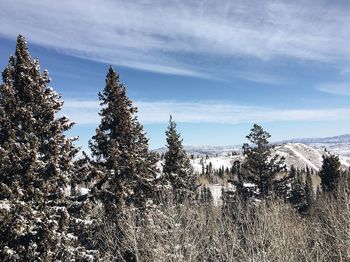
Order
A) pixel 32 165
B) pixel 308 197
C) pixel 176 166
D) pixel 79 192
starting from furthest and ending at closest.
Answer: pixel 308 197, pixel 176 166, pixel 79 192, pixel 32 165

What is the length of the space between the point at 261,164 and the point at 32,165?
88.3 feet

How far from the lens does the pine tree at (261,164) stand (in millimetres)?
43094

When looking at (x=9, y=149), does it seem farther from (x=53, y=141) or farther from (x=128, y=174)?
(x=128, y=174)

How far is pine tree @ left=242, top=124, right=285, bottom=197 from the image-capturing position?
141 ft

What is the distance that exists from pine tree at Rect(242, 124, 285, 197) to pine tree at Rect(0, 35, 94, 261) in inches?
904

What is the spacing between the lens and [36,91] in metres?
24.1

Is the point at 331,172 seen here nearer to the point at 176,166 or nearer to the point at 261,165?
the point at 261,165

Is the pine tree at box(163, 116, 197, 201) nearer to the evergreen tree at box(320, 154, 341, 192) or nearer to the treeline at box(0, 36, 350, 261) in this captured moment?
the treeline at box(0, 36, 350, 261)

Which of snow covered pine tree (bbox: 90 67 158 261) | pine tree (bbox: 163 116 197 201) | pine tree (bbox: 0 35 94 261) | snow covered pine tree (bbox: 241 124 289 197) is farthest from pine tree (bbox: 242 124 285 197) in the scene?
pine tree (bbox: 0 35 94 261)

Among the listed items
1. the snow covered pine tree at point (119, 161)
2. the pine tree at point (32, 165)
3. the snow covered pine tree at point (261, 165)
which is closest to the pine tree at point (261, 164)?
the snow covered pine tree at point (261, 165)

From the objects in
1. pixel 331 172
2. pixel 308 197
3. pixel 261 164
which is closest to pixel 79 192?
pixel 261 164

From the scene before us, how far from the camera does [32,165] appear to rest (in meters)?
22.2

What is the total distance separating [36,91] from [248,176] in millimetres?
26369

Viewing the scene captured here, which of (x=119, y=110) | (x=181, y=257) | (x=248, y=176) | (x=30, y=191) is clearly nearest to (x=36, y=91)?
(x=30, y=191)
